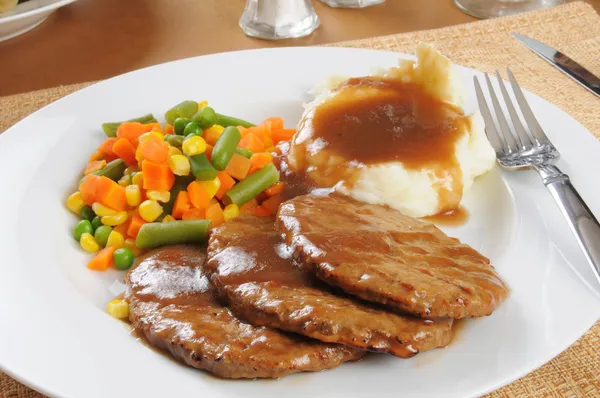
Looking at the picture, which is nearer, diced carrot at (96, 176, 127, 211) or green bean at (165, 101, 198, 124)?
diced carrot at (96, 176, 127, 211)

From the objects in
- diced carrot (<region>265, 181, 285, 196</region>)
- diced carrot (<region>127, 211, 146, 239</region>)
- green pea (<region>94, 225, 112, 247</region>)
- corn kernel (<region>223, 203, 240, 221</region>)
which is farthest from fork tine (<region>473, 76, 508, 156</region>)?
green pea (<region>94, 225, 112, 247</region>)

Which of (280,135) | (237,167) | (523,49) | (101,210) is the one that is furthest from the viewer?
(523,49)

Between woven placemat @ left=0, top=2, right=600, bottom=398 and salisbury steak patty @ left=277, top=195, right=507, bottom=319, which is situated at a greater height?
salisbury steak patty @ left=277, top=195, right=507, bottom=319

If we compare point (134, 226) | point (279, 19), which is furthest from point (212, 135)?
point (279, 19)

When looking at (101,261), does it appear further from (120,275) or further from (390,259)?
(390,259)

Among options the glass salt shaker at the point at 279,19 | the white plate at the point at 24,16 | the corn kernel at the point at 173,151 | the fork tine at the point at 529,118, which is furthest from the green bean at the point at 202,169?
the glass salt shaker at the point at 279,19

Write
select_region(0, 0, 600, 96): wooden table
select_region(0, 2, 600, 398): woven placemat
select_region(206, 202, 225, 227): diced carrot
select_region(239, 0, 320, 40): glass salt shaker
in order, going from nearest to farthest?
select_region(206, 202, 225, 227): diced carrot → select_region(0, 2, 600, 398): woven placemat → select_region(0, 0, 600, 96): wooden table → select_region(239, 0, 320, 40): glass salt shaker

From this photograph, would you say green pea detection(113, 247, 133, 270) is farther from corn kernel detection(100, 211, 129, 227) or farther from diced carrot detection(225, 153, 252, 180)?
diced carrot detection(225, 153, 252, 180)
